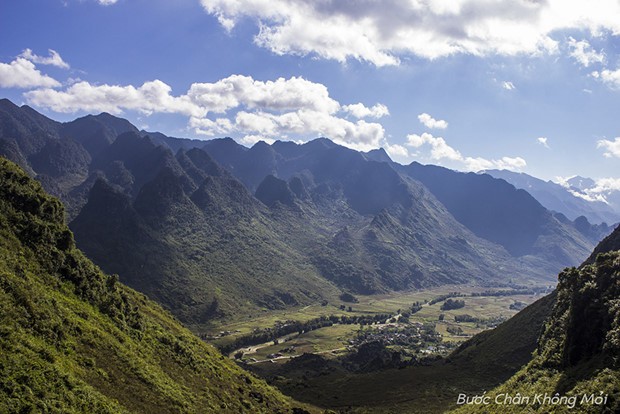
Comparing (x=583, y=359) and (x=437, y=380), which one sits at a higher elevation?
(x=583, y=359)

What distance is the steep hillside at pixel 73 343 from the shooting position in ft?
144

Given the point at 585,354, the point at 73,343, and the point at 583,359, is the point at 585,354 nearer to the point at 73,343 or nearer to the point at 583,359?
the point at 583,359

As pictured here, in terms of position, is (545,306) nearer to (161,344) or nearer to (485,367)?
(485,367)

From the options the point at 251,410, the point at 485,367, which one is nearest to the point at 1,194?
the point at 251,410

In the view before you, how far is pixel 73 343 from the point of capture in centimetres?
5534

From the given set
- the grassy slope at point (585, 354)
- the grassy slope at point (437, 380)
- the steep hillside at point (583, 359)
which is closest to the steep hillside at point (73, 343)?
the grassy slope at point (437, 380)

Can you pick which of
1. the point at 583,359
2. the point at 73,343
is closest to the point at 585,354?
the point at 583,359

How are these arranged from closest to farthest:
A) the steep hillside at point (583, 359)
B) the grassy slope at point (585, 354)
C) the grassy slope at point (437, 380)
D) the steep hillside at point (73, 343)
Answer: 1. the steep hillside at point (73, 343)
2. the steep hillside at point (583, 359)
3. the grassy slope at point (585, 354)
4. the grassy slope at point (437, 380)

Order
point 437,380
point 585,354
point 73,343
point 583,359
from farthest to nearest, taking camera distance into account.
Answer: point 437,380 → point 585,354 → point 583,359 → point 73,343

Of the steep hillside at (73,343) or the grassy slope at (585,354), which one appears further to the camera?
the grassy slope at (585,354)

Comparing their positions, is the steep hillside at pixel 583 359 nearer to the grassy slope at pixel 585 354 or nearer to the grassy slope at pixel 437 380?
the grassy slope at pixel 585 354

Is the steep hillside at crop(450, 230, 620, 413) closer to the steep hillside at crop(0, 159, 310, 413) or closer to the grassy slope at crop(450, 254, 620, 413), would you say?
the grassy slope at crop(450, 254, 620, 413)

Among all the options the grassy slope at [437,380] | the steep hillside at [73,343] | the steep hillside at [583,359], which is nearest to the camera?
the steep hillside at [73,343]

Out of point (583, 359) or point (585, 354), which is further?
point (585, 354)
